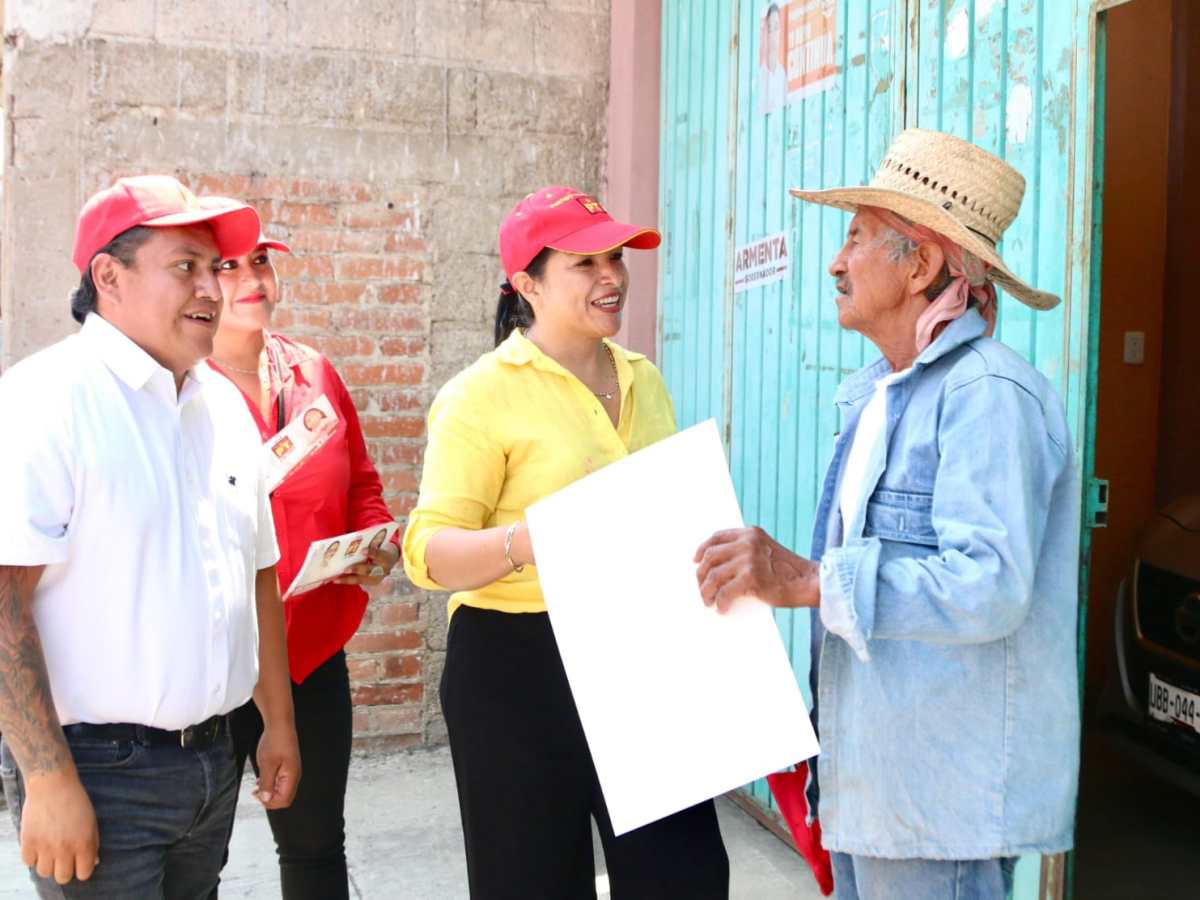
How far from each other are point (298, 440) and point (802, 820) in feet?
5.04

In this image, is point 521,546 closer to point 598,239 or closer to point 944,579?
point 598,239

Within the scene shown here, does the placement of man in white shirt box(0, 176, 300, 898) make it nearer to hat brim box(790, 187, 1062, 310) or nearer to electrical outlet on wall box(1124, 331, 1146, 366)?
hat brim box(790, 187, 1062, 310)

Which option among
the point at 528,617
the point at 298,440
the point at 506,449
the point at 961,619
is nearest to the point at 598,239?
the point at 506,449

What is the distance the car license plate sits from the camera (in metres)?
3.98

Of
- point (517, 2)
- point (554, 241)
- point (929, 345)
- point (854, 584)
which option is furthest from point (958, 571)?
point (517, 2)

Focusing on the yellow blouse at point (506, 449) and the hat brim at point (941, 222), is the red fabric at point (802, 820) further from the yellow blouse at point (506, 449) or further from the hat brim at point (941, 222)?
the hat brim at point (941, 222)

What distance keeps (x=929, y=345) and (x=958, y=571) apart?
0.41m

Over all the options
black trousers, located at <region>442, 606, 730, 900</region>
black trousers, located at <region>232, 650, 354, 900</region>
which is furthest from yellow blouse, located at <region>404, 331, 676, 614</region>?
black trousers, located at <region>232, 650, 354, 900</region>

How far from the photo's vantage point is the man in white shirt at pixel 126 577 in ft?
6.31

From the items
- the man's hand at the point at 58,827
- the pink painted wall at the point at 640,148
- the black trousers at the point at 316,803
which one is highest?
the pink painted wall at the point at 640,148

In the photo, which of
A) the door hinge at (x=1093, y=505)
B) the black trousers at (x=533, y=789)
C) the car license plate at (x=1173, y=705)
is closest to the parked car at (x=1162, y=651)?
the car license plate at (x=1173, y=705)

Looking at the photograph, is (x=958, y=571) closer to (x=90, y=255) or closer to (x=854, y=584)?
(x=854, y=584)

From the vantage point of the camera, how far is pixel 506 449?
96.0 inches

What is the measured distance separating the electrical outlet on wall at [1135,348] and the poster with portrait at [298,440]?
3.96 m
